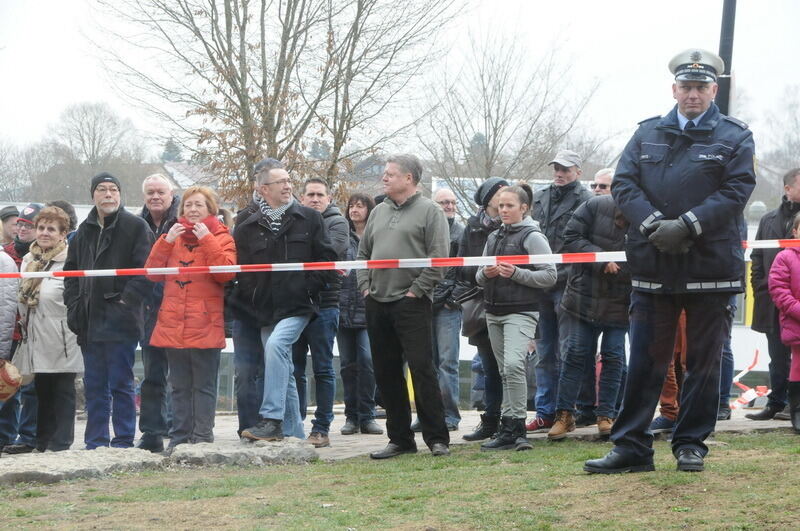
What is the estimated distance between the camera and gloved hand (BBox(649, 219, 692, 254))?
5738 millimetres

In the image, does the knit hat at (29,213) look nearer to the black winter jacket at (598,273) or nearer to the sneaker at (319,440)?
the sneaker at (319,440)

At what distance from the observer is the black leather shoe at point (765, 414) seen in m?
9.71

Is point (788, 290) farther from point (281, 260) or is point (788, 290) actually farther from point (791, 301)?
point (281, 260)

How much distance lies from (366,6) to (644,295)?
611 inches

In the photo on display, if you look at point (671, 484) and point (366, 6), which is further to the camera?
point (366, 6)

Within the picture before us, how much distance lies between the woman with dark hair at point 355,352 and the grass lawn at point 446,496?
106 inches

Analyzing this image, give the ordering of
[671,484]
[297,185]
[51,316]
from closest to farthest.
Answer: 1. [671,484]
2. [51,316]
3. [297,185]

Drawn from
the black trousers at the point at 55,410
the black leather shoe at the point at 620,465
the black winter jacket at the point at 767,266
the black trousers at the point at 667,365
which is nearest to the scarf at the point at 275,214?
the black trousers at the point at 55,410

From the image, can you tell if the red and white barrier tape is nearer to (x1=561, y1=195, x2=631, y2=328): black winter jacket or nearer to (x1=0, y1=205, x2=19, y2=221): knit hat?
(x1=561, y1=195, x2=631, y2=328): black winter jacket

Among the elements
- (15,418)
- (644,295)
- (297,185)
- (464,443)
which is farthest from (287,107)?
(644,295)

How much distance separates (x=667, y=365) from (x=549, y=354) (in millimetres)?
3017

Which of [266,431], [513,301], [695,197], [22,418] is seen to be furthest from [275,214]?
[695,197]

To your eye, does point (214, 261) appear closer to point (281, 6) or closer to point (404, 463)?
point (404, 463)

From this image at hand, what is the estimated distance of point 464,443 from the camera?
8.78 metres
